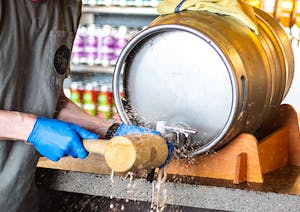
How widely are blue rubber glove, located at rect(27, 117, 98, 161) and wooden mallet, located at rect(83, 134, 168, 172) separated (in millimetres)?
116

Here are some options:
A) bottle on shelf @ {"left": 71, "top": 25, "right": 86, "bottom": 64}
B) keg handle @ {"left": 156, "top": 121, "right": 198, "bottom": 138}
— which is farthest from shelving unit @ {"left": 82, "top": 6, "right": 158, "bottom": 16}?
keg handle @ {"left": 156, "top": 121, "right": 198, "bottom": 138}

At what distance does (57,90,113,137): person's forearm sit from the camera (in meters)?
1.47

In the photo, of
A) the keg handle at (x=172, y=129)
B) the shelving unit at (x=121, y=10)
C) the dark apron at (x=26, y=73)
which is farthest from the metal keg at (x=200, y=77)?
the shelving unit at (x=121, y=10)

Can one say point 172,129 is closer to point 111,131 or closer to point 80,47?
point 111,131

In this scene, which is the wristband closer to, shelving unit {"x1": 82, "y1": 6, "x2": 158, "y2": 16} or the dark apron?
the dark apron

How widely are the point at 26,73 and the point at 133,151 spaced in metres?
0.52

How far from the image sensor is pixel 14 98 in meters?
1.30

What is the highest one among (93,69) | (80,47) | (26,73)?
(26,73)

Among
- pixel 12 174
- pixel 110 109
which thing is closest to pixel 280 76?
pixel 12 174

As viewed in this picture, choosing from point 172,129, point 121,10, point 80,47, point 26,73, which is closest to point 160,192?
point 172,129

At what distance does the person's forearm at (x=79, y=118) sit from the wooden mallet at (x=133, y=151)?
1.37 ft

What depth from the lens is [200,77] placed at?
1271 millimetres

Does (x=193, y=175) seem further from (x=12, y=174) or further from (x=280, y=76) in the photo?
(x=12, y=174)

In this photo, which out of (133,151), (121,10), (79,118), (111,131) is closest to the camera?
(133,151)
